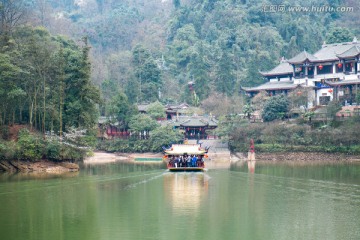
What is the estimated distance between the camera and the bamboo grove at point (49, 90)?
41.5 metres

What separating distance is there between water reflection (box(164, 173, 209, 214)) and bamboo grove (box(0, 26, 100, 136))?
34.3ft

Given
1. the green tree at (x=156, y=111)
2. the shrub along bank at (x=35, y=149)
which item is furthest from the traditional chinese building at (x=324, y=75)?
the shrub along bank at (x=35, y=149)

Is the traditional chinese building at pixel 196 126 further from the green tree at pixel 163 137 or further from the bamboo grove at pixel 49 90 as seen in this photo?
the bamboo grove at pixel 49 90

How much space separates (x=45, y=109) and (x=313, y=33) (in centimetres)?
6156

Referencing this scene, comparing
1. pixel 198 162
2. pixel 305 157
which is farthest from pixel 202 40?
pixel 198 162

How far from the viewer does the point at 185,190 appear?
30469mm

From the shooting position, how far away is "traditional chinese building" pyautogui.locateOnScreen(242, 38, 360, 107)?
2314 inches

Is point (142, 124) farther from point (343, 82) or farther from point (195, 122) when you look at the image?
point (343, 82)

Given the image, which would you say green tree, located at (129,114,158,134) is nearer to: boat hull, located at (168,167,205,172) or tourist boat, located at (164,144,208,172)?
tourist boat, located at (164,144,208,172)

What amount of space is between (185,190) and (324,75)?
37.1m

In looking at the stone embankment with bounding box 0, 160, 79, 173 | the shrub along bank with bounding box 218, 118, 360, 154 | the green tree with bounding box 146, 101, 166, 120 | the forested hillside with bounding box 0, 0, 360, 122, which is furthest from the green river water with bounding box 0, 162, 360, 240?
the forested hillside with bounding box 0, 0, 360, 122

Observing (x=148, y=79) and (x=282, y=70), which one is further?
(x=148, y=79)

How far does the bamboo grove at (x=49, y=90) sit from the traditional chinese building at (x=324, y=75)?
83.9ft

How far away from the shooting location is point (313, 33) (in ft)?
310
